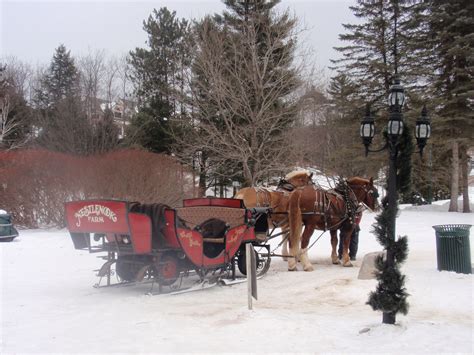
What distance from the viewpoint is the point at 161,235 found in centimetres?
889

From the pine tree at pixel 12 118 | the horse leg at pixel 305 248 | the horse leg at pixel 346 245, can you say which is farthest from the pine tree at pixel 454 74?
the pine tree at pixel 12 118

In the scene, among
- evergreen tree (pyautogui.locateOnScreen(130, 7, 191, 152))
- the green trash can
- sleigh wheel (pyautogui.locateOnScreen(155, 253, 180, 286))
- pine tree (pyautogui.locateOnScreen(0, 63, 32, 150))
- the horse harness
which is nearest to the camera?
sleigh wheel (pyautogui.locateOnScreen(155, 253, 180, 286))

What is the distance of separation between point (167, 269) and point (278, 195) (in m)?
4.59

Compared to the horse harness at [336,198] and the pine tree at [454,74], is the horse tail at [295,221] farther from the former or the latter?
the pine tree at [454,74]

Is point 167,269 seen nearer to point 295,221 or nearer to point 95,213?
point 95,213

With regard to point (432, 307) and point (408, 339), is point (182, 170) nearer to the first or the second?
point (432, 307)

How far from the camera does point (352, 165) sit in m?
32.5

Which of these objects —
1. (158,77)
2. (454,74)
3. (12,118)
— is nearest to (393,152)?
(454,74)

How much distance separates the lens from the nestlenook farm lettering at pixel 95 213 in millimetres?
8250

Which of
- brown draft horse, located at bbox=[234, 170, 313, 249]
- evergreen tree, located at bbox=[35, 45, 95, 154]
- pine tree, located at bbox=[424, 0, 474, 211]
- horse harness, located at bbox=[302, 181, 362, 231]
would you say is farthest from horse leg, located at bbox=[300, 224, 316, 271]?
evergreen tree, located at bbox=[35, 45, 95, 154]

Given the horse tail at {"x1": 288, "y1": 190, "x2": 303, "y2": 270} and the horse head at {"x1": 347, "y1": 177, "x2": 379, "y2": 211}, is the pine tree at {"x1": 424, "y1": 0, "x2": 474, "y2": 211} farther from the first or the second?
the horse tail at {"x1": 288, "y1": 190, "x2": 303, "y2": 270}

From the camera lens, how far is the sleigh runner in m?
8.29

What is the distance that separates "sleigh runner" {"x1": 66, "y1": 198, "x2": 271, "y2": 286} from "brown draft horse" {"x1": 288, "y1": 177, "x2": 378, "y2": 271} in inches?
55.2

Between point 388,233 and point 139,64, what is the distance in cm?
3090
